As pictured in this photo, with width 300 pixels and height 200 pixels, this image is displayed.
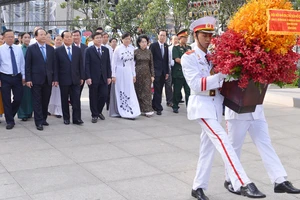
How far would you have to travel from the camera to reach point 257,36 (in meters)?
4.30

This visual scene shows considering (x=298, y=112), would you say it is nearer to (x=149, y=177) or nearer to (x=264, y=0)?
(x=149, y=177)

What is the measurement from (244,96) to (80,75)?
5059 millimetres

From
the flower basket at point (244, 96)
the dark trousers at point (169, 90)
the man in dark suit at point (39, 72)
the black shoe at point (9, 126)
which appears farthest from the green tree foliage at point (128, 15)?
the flower basket at point (244, 96)

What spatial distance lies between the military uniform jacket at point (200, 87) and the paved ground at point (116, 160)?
944 mm

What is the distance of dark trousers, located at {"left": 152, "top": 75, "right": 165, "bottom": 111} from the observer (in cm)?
1048

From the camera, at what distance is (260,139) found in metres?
4.80

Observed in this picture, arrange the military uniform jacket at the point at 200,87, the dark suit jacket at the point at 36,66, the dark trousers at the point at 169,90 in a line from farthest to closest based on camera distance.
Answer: the dark trousers at the point at 169,90 → the dark suit jacket at the point at 36,66 → the military uniform jacket at the point at 200,87

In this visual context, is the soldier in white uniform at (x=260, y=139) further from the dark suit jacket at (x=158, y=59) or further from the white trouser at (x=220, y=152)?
the dark suit jacket at (x=158, y=59)

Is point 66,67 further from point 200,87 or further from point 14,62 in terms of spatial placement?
point 200,87

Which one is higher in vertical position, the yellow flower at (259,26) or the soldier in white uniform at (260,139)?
the yellow flower at (259,26)

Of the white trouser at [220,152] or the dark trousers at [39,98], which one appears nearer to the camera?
the white trouser at [220,152]

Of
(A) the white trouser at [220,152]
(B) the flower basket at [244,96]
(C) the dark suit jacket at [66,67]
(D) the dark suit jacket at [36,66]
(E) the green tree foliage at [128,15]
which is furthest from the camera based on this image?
Answer: (E) the green tree foliage at [128,15]

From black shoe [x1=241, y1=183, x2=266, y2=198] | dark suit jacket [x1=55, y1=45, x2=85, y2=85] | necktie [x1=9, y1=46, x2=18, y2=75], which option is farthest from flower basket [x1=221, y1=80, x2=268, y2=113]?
necktie [x1=9, y1=46, x2=18, y2=75]

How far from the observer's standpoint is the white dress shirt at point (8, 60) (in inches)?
334
